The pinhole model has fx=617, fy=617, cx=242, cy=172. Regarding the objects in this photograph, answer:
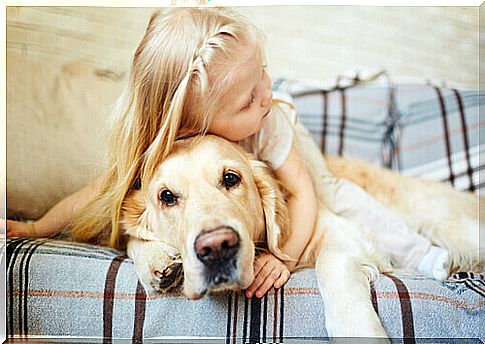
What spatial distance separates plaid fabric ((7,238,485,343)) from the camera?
920mm

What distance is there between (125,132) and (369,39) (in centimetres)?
61

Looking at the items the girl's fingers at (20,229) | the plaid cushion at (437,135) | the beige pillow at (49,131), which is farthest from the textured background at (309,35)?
the girl's fingers at (20,229)

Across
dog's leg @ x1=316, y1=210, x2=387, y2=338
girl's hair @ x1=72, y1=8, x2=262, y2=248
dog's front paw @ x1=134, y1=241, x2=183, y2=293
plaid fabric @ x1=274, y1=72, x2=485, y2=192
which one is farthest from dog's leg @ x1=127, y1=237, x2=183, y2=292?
plaid fabric @ x1=274, y1=72, x2=485, y2=192

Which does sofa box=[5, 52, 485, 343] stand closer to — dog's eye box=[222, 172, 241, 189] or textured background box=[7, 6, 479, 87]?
textured background box=[7, 6, 479, 87]

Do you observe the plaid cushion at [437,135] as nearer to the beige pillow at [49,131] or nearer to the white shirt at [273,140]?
the white shirt at [273,140]

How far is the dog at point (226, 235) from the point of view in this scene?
0.87 metres

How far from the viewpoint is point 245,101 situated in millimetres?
969

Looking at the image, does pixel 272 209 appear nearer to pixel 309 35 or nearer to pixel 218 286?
pixel 218 286

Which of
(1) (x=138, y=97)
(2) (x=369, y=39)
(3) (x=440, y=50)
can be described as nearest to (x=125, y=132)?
(1) (x=138, y=97)

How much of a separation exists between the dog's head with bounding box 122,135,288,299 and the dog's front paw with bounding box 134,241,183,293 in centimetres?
2

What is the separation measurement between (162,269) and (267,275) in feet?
0.54

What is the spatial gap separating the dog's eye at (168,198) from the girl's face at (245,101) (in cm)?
12

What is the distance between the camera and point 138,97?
3.10ft

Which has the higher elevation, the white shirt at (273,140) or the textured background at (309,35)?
the textured background at (309,35)
